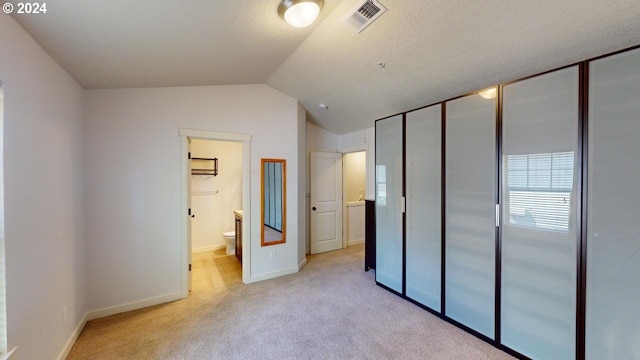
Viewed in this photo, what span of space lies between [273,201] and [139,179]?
169cm

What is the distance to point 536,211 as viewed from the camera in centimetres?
196

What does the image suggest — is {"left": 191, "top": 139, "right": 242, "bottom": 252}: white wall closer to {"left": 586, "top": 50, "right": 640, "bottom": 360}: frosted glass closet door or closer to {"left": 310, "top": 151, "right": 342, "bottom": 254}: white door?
{"left": 310, "top": 151, "right": 342, "bottom": 254}: white door

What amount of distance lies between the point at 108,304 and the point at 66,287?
703mm

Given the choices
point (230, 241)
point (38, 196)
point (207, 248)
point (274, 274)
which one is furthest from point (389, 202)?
point (207, 248)

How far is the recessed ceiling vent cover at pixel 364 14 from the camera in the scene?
191 centimetres

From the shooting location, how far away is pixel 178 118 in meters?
3.12

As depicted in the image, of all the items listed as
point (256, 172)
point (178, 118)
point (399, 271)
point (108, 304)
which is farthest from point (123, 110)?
point (399, 271)

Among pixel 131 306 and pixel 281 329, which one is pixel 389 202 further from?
pixel 131 306

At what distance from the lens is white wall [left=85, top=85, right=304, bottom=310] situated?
8.91 ft

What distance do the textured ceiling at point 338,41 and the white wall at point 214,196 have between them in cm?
221

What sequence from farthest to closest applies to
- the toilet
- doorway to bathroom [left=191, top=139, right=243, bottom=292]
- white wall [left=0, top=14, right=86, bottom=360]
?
doorway to bathroom [left=191, top=139, right=243, bottom=292] → the toilet → white wall [left=0, top=14, right=86, bottom=360]

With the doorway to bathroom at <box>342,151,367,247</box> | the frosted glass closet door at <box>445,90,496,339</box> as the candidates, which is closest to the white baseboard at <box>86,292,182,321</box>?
the frosted glass closet door at <box>445,90,496,339</box>

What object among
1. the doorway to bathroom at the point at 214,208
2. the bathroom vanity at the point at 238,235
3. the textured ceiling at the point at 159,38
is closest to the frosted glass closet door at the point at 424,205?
the textured ceiling at the point at 159,38

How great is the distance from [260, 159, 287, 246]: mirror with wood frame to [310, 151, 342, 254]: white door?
1.12 metres
